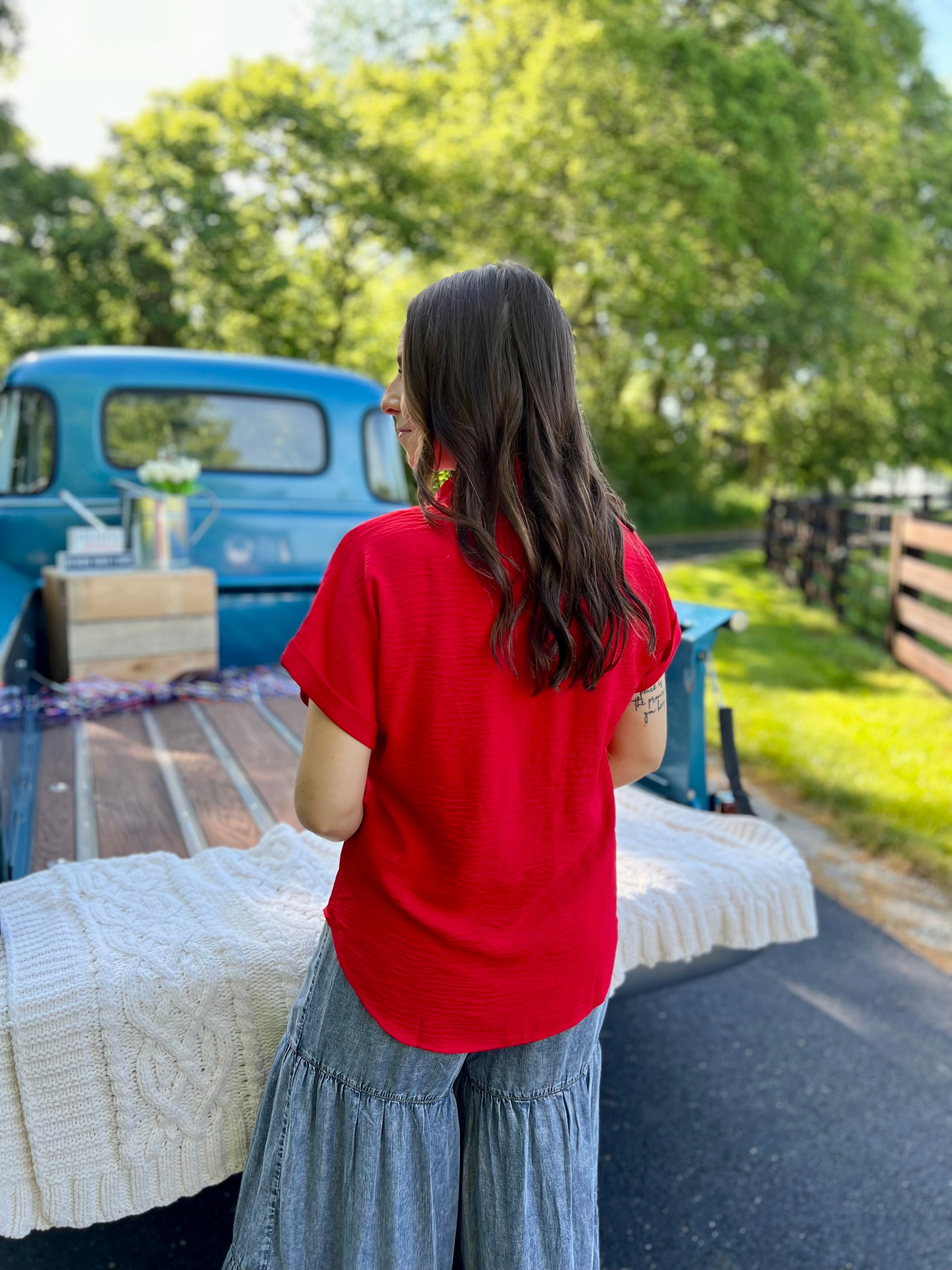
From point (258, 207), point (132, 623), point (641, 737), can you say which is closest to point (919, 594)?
point (132, 623)

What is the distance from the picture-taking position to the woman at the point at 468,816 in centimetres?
124

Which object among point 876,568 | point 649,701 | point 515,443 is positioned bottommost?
point 876,568

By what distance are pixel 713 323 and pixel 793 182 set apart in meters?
2.55

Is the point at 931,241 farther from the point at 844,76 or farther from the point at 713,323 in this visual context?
the point at 713,323

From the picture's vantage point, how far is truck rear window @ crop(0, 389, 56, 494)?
456 centimetres

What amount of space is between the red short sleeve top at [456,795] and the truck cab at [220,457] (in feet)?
10.8

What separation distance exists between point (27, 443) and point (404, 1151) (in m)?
4.13

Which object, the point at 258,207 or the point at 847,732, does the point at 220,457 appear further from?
the point at 258,207

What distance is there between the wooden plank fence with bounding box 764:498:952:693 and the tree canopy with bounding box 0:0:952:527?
15.4ft

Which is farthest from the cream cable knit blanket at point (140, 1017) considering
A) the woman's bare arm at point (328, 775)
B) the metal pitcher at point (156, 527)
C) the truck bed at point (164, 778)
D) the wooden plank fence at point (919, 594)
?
the wooden plank fence at point (919, 594)

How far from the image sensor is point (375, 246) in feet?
58.5

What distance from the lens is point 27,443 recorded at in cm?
465

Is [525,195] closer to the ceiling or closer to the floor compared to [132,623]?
closer to the ceiling

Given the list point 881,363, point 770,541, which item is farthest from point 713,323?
point 881,363
